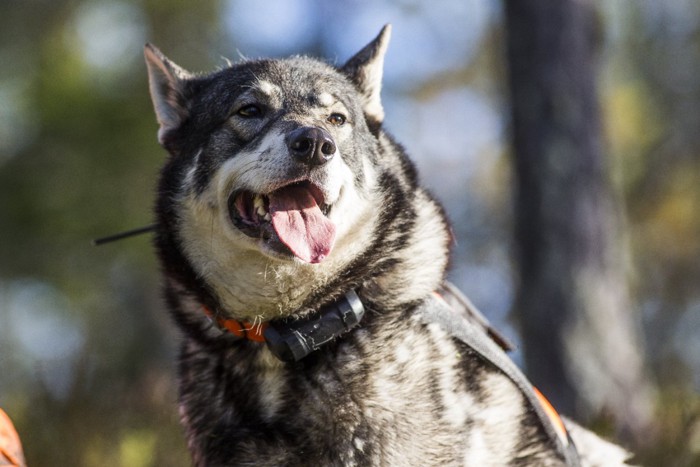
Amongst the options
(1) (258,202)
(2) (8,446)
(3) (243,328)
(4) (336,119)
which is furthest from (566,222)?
(2) (8,446)

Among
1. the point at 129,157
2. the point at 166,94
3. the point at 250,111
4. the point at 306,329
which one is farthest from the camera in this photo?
the point at 129,157

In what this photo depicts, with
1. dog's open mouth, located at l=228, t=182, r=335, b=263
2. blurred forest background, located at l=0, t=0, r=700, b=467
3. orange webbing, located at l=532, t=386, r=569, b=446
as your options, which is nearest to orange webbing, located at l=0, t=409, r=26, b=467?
dog's open mouth, located at l=228, t=182, r=335, b=263

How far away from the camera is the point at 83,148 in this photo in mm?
19859

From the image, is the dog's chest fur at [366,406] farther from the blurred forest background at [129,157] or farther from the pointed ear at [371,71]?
the blurred forest background at [129,157]

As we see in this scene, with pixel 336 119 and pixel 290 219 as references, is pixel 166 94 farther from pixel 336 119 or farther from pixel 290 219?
pixel 290 219

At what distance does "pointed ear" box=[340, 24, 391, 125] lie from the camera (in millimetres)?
4469

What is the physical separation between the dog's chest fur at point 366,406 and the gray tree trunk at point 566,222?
148 inches

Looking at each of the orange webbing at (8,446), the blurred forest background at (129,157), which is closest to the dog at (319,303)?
the orange webbing at (8,446)

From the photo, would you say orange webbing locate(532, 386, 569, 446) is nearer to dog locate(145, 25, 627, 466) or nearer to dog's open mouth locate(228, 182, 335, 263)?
dog locate(145, 25, 627, 466)

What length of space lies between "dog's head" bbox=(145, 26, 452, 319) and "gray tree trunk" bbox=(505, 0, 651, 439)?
375cm

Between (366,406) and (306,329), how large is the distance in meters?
0.39

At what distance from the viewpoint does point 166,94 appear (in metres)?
4.47

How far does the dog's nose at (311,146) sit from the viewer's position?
151 inches

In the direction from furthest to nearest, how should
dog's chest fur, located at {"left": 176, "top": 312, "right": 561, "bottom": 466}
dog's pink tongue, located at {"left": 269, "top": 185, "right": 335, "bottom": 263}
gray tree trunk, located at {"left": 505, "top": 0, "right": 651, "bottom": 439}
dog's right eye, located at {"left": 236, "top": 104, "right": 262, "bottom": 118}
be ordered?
1. gray tree trunk, located at {"left": 505, "top": 0, "right": 651, "bottom": 439}
2. dog's right eye, located at {"left": 236, "top": 104, "right": 262, "bottom": 118}
3. dog's pink tongue, located at {"left": 269, "top": 185, "right": 335, "bottom": 263}
4. dog's chest fur, located at {"left": 176, "top": 312, "right": 561, "bottom": 466}
